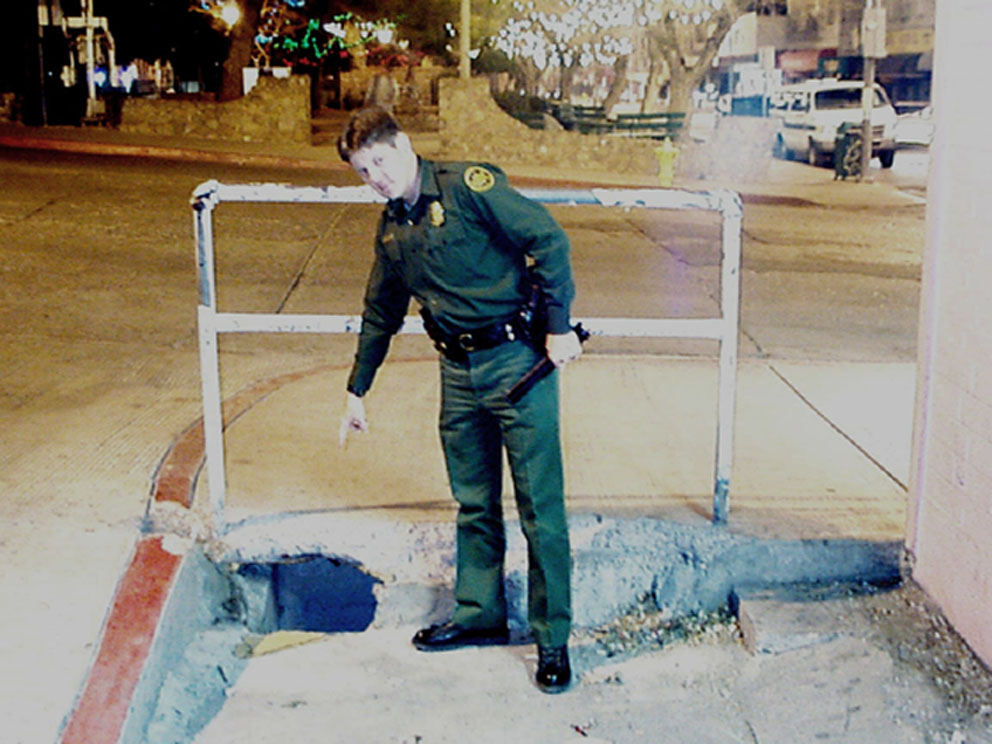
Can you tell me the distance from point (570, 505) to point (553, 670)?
3.15 feet

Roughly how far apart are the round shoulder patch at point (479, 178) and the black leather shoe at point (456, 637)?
1564mm

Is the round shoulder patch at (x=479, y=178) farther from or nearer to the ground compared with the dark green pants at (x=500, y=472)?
farther from the ground

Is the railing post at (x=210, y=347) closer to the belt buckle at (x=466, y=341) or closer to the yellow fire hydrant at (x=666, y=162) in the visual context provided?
the belt buckle at (x=466, y=341)

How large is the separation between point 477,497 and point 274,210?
1094 cm

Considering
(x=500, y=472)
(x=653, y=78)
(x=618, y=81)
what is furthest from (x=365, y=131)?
(x=618, y=81)

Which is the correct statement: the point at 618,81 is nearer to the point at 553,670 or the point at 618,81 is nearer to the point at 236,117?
the point at 236,117

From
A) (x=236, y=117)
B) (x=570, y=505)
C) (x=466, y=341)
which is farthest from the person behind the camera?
(x=236, y=117)

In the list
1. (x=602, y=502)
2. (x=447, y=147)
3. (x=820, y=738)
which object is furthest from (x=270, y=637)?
(x=447, y=147)

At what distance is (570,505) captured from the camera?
5.11 m

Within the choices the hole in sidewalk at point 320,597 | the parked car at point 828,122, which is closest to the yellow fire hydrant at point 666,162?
the parked car at point 828,122

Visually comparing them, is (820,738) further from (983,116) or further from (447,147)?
(447,147)

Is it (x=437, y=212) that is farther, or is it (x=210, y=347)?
(x=210, y=347)

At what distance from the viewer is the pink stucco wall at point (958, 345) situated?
4078 mm

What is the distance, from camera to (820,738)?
156 inches
